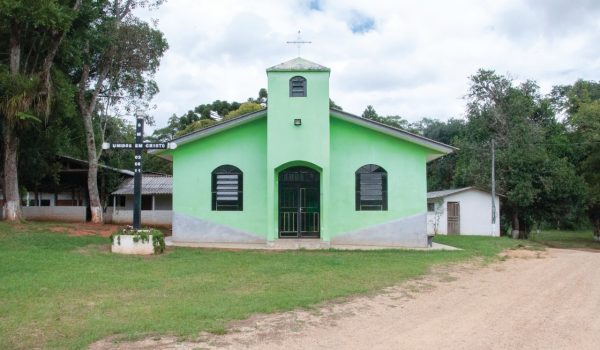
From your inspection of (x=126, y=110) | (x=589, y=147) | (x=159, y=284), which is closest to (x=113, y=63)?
(x=126, y=110)

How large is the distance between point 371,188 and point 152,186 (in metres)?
17.0

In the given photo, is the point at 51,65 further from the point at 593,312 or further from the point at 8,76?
the point at 593,312

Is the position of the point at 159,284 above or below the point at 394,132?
below

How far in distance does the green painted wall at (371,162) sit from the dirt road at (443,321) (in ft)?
22.7

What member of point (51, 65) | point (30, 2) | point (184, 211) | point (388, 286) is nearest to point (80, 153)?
point (51, 65)

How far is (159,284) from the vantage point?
31.9 ft

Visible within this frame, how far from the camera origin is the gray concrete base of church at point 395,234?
17.5 m

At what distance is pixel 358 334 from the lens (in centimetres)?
660

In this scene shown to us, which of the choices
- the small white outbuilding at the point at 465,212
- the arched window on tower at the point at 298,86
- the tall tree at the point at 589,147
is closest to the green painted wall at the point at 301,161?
the arched window on tower at the point at 298,86

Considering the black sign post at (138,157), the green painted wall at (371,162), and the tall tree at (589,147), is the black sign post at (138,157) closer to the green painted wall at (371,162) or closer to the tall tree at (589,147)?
the green painted wall at (371,162)

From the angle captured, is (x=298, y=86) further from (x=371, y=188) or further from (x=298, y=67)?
(x=371, y=188)

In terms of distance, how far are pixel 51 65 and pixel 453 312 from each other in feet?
63.9

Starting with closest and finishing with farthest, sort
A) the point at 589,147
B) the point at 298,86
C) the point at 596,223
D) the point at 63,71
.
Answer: the point at 298,86, the point at 63,71, the point at 589,147, the point at 596,223

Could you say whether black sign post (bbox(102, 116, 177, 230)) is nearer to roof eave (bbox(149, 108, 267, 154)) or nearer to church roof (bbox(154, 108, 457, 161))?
church roof (bbox(154, 108, 457, 161))
